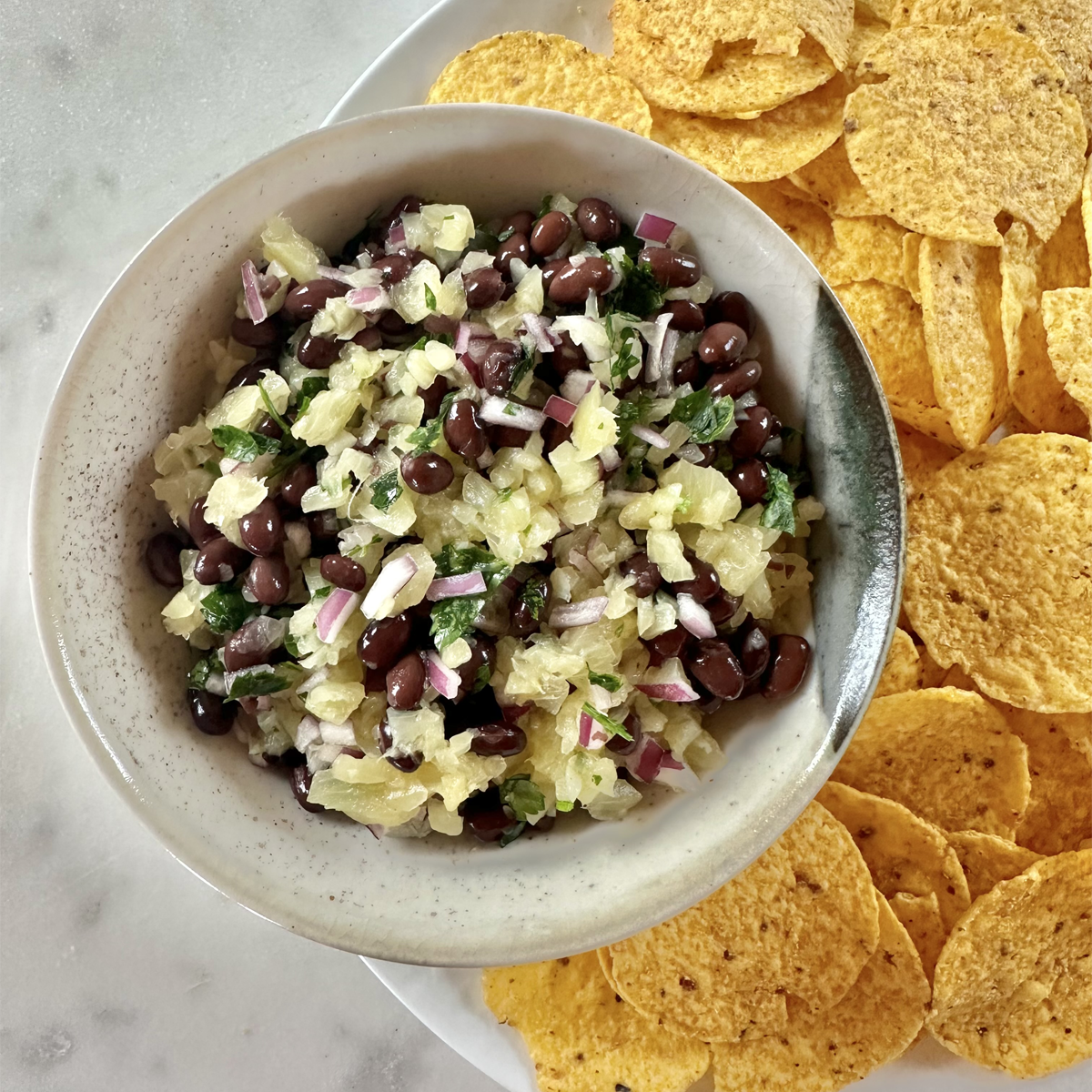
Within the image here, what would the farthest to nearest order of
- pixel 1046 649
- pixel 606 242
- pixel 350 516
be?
pixel 1046 649
pixel 606 242
pixel 350 516

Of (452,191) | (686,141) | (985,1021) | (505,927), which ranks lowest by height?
(985,1021)

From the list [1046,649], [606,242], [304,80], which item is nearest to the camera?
[606,242]

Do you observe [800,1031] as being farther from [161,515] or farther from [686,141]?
[686,141]

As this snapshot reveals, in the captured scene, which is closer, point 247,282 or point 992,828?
point 247,282

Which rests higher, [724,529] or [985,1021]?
[724,529]

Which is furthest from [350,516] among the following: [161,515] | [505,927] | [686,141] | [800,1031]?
[800,1031]

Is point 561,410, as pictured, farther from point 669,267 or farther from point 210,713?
point 210,713

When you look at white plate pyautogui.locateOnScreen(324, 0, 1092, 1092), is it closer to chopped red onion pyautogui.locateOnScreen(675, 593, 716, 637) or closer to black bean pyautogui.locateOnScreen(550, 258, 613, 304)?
black bean pyautogui.locateOnScreen(550, 258, 613, 304)

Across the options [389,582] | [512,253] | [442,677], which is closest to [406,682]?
[442,677]
